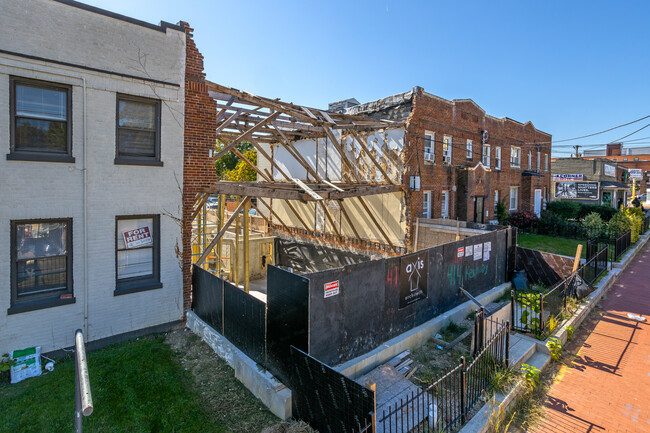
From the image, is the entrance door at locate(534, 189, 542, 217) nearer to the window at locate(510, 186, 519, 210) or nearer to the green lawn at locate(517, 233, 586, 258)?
the window at locate(510, 186, 519, 210)

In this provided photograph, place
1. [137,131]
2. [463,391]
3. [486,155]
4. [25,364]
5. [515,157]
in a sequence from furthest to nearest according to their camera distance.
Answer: [515,157], [486,155], [137,131], [25,364], [463,391]

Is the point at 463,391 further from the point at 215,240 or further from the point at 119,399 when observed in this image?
the point at 215,240

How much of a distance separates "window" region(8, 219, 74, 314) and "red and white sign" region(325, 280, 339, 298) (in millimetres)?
5493

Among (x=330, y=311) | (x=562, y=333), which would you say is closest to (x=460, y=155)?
(x=562, y=333)

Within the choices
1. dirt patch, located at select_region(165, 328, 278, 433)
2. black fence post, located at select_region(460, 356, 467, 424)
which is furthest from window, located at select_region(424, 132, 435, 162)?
dirt patch, located at select_region(165, 328, 278, 433)

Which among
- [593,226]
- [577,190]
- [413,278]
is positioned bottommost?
[413,278]

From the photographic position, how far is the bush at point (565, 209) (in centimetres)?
2858

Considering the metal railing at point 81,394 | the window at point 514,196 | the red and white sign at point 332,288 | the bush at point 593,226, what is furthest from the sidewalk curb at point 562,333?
the window at point 514,196

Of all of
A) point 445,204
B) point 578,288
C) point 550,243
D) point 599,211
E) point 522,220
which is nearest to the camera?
point 578,288

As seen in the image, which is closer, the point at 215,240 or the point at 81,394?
the point at 81,394

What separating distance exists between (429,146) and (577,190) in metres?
32.4

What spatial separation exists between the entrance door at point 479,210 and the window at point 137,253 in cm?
1705

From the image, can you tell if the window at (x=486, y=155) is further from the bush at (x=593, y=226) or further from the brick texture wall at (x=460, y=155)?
the bush at (x=593, y=226)

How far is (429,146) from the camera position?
56.8 feet
